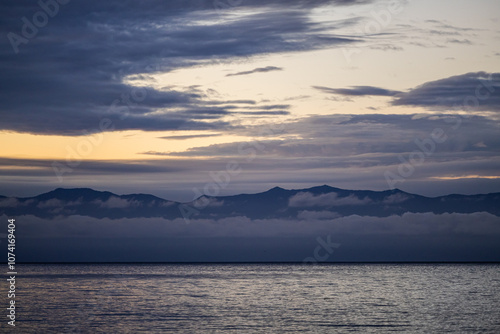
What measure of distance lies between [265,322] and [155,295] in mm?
45425

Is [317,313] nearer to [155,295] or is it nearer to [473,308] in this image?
[473,308]

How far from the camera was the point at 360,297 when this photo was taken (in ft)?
335

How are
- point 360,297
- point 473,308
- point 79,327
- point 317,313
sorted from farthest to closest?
point 360,297 → point 473,308 → point 317,313 → point 79,327

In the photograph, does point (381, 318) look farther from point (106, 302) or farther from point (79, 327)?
point (106, 302)

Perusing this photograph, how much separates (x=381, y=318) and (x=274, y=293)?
135ft

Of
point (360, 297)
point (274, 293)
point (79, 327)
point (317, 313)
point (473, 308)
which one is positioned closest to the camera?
point (79, 327)

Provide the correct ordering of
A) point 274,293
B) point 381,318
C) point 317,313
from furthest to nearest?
1. point 274,293
2. point 317,313
3. point 381,318

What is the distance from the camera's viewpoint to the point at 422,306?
8775 centimetres

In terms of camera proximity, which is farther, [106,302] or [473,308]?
[106,302]

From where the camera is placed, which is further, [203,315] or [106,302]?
[106,302]

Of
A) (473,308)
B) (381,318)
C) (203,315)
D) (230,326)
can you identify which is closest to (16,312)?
(203,315)

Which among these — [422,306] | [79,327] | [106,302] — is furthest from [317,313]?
[106,302]

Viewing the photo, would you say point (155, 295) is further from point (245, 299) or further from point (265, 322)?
point (265, 322)

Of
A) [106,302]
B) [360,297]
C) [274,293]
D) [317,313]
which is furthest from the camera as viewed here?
[274,293]
